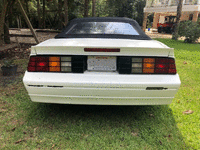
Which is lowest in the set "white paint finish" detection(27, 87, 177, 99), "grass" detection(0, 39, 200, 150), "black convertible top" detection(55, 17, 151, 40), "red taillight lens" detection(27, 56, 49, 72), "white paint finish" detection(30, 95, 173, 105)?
"grass" detection(0, 39, 200, 150)

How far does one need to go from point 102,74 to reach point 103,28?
1.42m

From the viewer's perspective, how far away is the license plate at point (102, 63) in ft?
8.15

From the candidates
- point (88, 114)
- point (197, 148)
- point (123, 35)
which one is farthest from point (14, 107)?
point (197, 148)

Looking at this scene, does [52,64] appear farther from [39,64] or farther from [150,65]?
[150,65]

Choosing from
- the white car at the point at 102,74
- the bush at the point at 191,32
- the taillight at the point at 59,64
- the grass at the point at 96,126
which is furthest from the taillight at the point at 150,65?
the bush at the point at 191,32

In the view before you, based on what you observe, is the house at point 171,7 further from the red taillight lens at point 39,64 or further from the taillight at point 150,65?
the red taillight lens at point 39,64

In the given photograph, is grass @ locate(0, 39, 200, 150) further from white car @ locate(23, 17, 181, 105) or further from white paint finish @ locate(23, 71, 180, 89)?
white paint finish @ locate(23, 71, 180, 89)

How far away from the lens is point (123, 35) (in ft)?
11.0

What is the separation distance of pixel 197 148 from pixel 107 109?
1425 mm

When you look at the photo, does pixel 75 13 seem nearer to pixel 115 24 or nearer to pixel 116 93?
pixel 115 24

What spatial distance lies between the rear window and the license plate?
109 cm

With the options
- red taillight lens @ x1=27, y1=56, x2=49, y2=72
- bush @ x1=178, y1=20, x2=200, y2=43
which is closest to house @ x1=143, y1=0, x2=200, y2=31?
bush @ x1=178, y1=20, x2=200, y2=43

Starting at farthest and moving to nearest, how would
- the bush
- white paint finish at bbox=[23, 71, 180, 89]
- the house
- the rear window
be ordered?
the house → the bush → the rear window → white paint finish at bbox=[23, 71, 180, 89]

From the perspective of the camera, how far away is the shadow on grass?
249 cm
